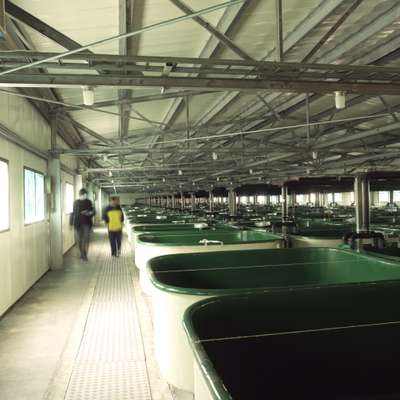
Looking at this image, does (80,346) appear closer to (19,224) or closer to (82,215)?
(19,224)

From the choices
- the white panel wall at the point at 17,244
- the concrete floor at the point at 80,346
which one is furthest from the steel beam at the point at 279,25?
the white panel wall at the point at 17,244

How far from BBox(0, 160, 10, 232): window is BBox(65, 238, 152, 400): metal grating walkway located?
1.39 metres

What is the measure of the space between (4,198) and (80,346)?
2.01 metres

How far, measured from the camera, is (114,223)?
28.0 ft

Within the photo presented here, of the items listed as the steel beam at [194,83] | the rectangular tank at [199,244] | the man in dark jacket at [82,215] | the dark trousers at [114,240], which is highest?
the steel beam at [194,83]

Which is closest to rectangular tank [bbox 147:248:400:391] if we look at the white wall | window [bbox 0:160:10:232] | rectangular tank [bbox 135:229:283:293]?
rectangular tank [bbox 135:229:283:293]

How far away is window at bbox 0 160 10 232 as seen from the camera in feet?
14.3

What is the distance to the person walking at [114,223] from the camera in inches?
338

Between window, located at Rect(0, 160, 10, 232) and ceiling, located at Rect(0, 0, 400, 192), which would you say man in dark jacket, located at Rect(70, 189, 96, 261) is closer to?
ceiling, located at Rect(0, 0, 400, 192)

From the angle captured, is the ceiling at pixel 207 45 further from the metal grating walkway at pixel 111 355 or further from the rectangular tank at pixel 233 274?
the metal grating walkway at pixel 111 355

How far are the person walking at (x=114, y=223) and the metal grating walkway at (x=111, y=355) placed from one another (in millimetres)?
3258

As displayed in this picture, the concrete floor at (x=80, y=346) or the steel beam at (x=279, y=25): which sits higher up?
the steel beam at (x=279, y=25)

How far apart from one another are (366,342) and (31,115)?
5440 mm

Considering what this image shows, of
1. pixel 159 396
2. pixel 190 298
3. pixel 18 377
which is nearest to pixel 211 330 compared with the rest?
pixel 190 298
